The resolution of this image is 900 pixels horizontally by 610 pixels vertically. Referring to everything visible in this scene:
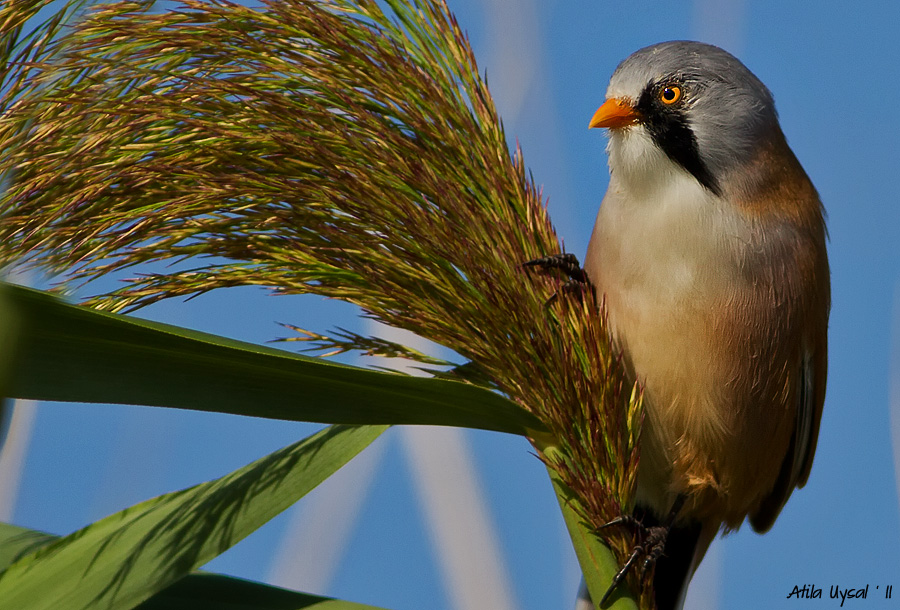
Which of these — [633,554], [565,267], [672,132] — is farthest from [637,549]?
[672,132]

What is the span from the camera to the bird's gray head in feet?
4.61

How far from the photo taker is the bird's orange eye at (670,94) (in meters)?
1.42

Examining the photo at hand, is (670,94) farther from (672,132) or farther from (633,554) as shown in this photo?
(633,554)

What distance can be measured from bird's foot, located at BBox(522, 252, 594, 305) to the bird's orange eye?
367 millimetres

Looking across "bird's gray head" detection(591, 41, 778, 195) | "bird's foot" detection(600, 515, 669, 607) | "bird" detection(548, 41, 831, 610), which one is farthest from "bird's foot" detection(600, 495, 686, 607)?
"bird's gray head" detection(591, 41, 778, 195)

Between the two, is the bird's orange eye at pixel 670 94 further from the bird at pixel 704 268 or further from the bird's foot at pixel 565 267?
the bird's foot at pixel 565 267

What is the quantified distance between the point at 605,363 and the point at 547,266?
0.13 meters

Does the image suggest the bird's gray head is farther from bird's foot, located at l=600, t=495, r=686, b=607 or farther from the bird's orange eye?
bird's foot, located at l=600, t=495, r=686, b=607

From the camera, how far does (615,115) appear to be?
4.62 feet

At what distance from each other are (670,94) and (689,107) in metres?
0.04

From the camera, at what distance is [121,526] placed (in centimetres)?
116

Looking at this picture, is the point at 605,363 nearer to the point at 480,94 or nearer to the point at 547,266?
the point at 547,266

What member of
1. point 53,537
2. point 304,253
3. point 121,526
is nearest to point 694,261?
point 304,253

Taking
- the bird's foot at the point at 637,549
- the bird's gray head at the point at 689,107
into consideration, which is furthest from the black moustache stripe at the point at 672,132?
the bird's foot at the point at 637,549
